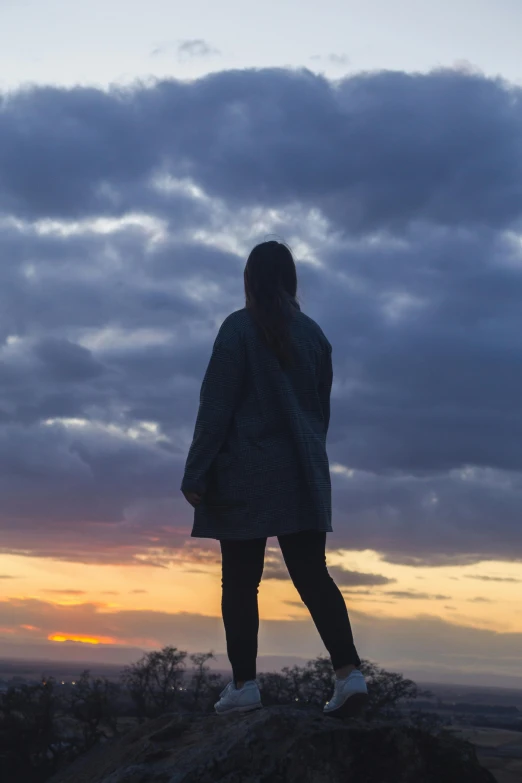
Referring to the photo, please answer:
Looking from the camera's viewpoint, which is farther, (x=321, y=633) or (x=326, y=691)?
(x=326, y=691)

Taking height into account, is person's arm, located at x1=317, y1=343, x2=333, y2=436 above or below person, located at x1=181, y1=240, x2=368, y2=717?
above

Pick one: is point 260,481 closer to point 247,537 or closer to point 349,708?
point 247,537

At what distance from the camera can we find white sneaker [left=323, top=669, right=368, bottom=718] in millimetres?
5332

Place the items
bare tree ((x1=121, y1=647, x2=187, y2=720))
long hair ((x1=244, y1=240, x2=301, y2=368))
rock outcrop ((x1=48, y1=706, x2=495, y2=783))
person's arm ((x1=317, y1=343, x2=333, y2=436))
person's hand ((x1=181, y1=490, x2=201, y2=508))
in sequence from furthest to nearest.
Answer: bare tree ((x1=121, y1=647, x2=187, y2=720)) → person's arm ((x1=317, y1=343, x2=333, y2=436)) → long hair ((x1=244, y1=240, x2=301, y2=368)) → person's hand ((x1=181, y1=490, x2=201, y2=508)) → rock outcrop ((x1=48, y1=706, x2=495, y2=783))

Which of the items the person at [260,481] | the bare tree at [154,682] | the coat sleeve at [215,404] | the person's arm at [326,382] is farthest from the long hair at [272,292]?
the bare tree at [154,682]

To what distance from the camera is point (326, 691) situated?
28281mm

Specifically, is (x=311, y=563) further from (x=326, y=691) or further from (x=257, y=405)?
(x=326, y=691)

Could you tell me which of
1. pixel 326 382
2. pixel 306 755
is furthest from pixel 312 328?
pixel 306 755

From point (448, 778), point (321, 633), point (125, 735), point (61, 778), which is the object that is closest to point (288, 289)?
point (321, 633)

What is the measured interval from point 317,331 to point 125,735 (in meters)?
3.37

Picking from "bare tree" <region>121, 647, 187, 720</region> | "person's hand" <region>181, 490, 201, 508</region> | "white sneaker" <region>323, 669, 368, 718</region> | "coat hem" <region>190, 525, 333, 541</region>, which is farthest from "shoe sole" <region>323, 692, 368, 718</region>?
"bare tree" <region>121, 647, 187, 720</region>

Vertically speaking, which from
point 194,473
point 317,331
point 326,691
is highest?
point 317,331

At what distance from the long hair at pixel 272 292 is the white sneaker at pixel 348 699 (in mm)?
1963

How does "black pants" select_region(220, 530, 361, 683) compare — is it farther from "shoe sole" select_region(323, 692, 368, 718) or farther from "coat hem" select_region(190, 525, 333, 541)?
"shoe sole" select_region(323, 692, 368, 718)
